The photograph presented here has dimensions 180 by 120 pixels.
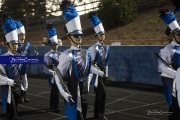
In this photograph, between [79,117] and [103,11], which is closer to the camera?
[79,117]

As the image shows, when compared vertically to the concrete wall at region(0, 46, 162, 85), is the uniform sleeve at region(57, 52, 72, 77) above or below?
above

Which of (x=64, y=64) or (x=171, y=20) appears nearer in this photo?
(x=64, y=64)

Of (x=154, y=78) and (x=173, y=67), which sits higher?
(x=173, y=67)

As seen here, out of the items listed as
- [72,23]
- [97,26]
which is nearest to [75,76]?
[72,23]

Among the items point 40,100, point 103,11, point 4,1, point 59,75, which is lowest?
point 40,100

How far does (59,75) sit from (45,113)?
389 cm

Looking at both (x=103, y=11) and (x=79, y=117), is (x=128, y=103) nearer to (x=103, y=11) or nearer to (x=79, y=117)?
(x=79, y=117)

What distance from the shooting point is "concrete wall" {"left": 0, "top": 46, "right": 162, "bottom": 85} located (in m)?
12.3

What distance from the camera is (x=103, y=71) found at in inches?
309

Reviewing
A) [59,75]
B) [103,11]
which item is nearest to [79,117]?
[59,75]

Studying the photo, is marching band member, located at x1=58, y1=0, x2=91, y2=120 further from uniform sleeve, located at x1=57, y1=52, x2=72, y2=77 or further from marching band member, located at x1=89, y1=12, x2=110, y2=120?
marching band member, located at x1=89, y1=12, x2=110, y2=120

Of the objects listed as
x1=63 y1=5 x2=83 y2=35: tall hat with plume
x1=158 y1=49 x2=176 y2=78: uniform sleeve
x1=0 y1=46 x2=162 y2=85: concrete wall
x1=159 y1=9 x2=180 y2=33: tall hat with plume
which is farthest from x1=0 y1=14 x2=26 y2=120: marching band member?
x1=0 y1=46 x2=162 y2=85: concrete wall

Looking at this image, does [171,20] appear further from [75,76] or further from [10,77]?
[10,77]

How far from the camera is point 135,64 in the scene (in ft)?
43.0
